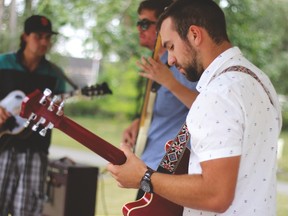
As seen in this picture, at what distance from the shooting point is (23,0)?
5.04 m

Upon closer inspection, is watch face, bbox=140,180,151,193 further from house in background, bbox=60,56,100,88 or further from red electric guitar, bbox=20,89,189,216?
house in background, bbox=60,56,100,88

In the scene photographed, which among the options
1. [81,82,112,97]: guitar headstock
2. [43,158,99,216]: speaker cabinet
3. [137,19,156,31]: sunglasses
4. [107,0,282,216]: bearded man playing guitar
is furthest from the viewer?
[43,158,99,216]: speaker cabinet

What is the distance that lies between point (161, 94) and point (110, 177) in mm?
5209

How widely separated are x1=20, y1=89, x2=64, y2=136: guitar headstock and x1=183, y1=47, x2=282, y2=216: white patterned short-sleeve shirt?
1.61 feet

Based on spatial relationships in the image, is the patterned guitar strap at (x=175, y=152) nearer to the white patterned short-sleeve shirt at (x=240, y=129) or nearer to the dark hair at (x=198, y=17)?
the white patterned short-sleeve shirt at (x=240, y=129)

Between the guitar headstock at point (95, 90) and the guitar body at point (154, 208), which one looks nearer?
the guitar body at point (154, 208)

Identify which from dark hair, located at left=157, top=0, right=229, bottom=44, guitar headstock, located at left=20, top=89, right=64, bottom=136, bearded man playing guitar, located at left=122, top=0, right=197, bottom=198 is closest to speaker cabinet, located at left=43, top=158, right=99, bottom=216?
bearded man playing guitar, located at left=122, top=0, right=197, bottom=198

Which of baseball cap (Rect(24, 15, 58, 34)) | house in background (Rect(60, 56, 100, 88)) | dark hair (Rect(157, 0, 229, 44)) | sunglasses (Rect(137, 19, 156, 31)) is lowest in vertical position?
dark hair (Rect(157, 0, 229, 44))

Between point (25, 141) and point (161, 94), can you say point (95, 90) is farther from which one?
point (161, 94)

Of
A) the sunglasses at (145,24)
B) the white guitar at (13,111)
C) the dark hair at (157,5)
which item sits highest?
the dark hair at (157,5)

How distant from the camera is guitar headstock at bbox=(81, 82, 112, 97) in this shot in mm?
3535

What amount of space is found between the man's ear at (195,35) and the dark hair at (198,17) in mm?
13

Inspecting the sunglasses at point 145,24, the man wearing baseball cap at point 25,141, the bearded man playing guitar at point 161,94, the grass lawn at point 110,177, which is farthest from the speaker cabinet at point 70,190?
the sunglasses at point 145,24

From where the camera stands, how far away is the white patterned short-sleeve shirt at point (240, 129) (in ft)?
4.56
